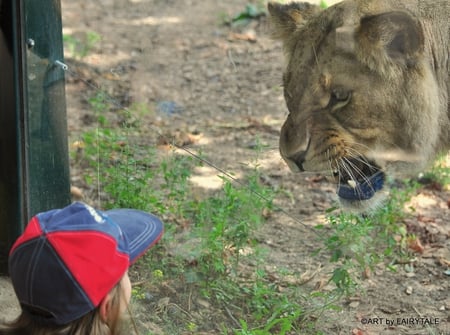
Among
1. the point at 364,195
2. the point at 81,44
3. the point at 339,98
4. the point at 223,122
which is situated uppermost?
the point at 339,98

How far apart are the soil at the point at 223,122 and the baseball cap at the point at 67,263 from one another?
1.47 meters

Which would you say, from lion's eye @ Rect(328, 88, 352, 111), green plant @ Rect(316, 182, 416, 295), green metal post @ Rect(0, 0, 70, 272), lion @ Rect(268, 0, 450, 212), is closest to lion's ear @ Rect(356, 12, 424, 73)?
lion @ Rect(268, 0, 450, 212)

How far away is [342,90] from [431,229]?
1.73 meters

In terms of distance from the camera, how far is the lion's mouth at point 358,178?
3.82m

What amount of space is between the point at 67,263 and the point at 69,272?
3cm

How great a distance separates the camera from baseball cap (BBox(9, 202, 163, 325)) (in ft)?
7.80

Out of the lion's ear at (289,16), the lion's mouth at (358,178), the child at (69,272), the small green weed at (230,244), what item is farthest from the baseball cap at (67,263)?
the lion's ear at (289,16)

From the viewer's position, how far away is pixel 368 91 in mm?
3688

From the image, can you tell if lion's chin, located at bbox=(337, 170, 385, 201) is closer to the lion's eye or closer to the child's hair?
the lion's eye

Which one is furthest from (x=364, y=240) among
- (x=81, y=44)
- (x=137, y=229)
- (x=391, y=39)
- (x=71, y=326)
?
(x=81, y=44)

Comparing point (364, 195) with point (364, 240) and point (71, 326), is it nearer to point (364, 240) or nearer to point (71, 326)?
point (364, 240)

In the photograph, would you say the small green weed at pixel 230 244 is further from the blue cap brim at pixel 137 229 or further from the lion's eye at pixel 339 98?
the blue cap brim at pixel 137 229

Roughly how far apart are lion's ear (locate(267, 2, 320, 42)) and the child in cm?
190

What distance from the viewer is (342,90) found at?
3682mm
